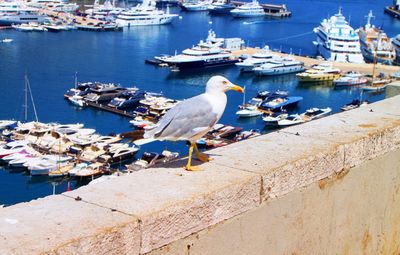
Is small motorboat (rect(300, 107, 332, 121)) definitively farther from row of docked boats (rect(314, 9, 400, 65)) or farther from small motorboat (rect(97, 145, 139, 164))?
row of docked boats (rect(314, 9, 400, 65))

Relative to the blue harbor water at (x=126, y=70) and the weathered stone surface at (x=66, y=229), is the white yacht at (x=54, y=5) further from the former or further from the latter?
the weathered stone surface at (x=66, y=229)

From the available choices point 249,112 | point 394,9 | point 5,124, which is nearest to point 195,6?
point 394,9

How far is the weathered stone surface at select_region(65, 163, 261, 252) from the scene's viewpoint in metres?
1.26

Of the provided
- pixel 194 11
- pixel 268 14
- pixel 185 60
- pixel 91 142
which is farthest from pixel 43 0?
pixel 91 142

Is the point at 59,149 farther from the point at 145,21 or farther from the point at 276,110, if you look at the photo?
the point at 145,21

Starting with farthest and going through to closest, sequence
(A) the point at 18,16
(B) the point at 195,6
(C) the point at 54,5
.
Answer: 1. (B) the point at 195,6
2. (C) the point at 54,5
3. (A) the point at 18,16

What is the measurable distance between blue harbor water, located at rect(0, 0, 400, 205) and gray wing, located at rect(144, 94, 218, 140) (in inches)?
433

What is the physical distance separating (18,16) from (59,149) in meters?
22.9

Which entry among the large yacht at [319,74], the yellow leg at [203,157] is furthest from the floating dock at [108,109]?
the yellow leg at [203,157]

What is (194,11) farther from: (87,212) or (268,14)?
(87,212)

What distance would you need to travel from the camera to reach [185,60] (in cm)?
2764

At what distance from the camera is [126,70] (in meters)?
26.0

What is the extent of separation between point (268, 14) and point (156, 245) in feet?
149

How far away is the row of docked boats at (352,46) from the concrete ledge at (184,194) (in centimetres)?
2862
